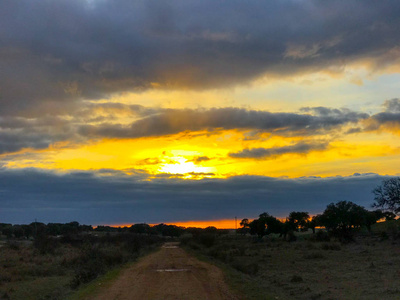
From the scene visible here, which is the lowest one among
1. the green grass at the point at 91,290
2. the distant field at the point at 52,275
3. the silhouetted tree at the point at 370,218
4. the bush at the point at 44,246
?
the distant field at the point at 52,275

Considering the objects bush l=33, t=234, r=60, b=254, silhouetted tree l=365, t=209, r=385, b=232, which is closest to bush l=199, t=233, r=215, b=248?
bush l=33, t=234, r=60, b=254

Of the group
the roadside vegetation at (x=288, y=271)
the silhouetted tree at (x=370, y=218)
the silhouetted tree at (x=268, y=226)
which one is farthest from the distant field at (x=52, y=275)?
the silhouetted tree at (x=268, y=226)

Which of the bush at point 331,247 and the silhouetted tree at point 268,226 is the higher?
the silhouetted tree at point 268,226

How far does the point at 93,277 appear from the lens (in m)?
26.6

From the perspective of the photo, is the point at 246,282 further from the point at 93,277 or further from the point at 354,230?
the point at 354,230

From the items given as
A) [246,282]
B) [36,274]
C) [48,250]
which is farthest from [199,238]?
[246,282]

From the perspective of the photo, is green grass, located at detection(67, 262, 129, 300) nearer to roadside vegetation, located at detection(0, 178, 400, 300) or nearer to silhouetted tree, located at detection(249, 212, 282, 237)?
roadside vegetation, located at detection(0, 178, 400, 300)

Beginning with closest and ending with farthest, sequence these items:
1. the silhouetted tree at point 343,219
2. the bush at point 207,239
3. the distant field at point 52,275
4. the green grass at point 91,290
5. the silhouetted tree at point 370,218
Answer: the green grass at point 91,290, the distant field at point 52,275, the silhouetted tree at point 343,219, the bush at point 207,239, the silhouetted tree at point 370,218

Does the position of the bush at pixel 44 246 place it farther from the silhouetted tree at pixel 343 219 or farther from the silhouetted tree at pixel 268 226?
the silhouetted tree at pixel 268 226

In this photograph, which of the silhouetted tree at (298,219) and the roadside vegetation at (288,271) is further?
the silhouetted tree at (298,219)

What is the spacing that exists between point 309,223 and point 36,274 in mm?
94486

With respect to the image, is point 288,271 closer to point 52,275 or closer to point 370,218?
point 52,275

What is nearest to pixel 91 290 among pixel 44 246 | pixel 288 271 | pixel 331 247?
pixel 288 271

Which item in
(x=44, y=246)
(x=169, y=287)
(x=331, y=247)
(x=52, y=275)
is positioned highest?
(x=44, y=246)
